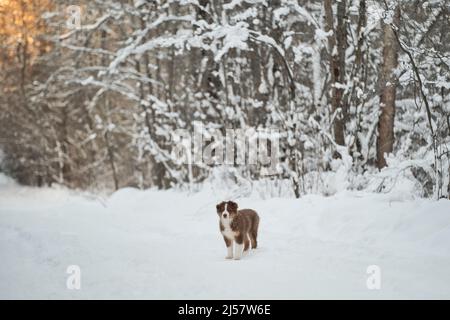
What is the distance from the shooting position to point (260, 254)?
802 centimetres

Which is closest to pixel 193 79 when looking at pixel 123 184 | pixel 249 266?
pixel 249 266

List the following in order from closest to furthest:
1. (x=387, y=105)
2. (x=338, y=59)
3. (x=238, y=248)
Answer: (x=238, y=248) → (x=387, y=105) → (x=338, y=59)

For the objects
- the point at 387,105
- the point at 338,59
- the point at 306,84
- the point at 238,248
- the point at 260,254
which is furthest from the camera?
the point at 306,84

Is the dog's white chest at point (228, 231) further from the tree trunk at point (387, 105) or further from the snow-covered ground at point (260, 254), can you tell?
the tree trunk at point (387, 105)

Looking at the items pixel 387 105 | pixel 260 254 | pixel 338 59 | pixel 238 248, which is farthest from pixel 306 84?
pixel 238 248

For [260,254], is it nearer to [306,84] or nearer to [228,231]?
[228,231]

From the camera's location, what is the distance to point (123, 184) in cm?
3575

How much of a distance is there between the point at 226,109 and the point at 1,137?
19.7m

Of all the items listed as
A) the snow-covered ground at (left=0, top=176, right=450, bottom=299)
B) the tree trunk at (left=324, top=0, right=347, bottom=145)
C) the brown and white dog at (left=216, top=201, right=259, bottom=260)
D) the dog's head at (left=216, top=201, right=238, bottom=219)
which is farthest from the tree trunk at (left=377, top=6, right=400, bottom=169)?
the dog's head at (left=216, top=201, right=238, bottom=219)

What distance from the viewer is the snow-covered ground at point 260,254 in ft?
19.7

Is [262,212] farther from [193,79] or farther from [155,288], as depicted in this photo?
[193,79]

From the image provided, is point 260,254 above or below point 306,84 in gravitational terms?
below

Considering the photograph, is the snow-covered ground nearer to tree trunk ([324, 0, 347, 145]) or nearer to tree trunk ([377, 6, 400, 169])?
tree trunk ([377, 6, 400, 169])

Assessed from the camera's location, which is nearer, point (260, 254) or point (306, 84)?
point (260, 254)
